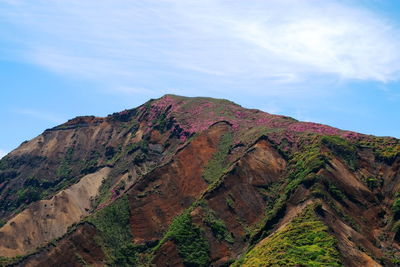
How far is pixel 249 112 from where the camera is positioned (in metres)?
120

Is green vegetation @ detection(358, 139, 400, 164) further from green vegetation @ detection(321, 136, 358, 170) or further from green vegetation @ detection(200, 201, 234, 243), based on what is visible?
green vegetation @ detection(200, 201, 234, 243)

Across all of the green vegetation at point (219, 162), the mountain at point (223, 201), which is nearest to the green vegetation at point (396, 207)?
the mountain at point (223, 201)

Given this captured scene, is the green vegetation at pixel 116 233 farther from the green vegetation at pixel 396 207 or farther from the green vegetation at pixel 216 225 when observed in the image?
the green vegetation at pixel 396 207

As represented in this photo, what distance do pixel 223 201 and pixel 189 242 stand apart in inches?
388

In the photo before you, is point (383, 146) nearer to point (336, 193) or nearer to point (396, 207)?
point (396, 207)

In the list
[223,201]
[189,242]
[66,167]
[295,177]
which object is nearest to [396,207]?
[295,177]

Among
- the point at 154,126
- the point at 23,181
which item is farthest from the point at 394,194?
the point at 23,181

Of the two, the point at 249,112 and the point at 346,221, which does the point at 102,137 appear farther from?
the point at 346,221

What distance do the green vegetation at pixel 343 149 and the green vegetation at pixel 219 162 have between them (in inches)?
711

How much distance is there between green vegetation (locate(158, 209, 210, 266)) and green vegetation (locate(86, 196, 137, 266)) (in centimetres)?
565

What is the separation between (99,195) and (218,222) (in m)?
40.0

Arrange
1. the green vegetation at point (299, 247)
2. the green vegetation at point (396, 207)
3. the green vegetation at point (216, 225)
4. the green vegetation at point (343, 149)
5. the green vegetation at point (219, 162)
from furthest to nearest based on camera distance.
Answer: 1. the green vegetation at point (219, 162)
2. the green vegetation at point (343, 149)
3. the green vegetation at point (216, 225)
4. the green vegetation at point (396, 207)
5. the green vegetation at point (299, 247)

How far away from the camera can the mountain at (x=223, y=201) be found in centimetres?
7131

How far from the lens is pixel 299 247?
6347cm
